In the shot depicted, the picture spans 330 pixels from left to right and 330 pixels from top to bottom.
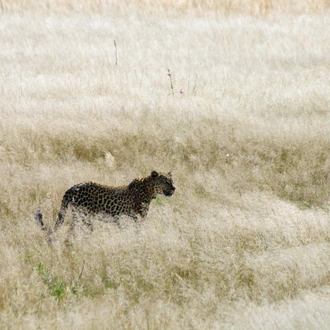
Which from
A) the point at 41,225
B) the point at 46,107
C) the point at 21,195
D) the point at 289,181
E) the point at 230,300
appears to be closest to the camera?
the point at 230,300

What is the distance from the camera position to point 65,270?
8.34 meters

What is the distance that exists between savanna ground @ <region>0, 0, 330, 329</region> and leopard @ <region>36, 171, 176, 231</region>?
0.18 m

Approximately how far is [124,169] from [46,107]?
2.83m

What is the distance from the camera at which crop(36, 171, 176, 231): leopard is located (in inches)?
359

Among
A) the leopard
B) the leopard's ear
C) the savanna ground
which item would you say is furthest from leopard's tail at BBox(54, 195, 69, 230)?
the leopard's ear

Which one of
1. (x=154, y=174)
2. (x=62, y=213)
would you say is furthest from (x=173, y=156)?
(x=62, y=213)

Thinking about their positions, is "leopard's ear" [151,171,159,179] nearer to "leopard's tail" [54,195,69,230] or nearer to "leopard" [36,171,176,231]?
"leopard" [36,171,176,231]

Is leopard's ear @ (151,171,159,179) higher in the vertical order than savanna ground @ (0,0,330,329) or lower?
higher

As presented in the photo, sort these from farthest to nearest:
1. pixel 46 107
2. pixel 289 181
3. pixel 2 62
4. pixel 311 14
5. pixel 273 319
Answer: pixel 311 14, pixel 2 62, pixel 46 107, pixel 289 181, pixel 273 319

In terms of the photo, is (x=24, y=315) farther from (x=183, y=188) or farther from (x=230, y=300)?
(x=183, y=188)

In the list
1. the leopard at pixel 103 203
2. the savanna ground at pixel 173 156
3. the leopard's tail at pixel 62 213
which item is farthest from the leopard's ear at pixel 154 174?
the leopard's tail at pixel 62 213

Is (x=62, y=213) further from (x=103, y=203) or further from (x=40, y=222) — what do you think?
(x=103, y=203)

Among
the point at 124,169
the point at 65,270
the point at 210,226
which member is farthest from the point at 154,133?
the point at 65,270

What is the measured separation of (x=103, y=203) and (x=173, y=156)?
10.6 feet
